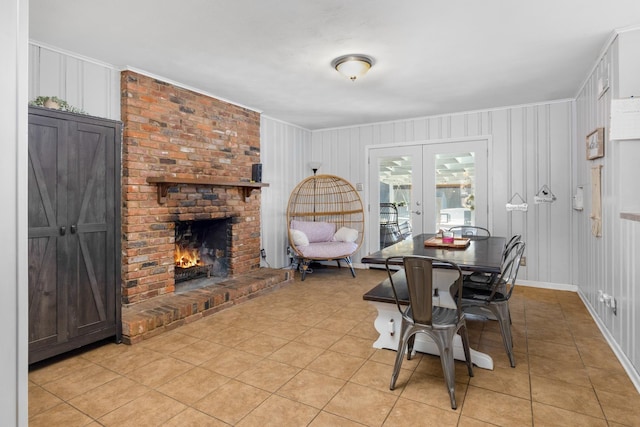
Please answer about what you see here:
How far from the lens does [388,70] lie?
11.2 feet

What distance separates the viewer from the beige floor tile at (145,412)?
1.85 meters

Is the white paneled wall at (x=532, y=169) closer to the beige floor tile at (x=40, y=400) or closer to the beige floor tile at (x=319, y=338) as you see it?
the beige floor tile at (x=319, y=338)

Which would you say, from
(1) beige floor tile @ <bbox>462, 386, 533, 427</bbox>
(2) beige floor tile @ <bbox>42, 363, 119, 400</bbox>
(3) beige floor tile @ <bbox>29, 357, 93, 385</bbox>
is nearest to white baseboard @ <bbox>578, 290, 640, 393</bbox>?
(1) beige floor tile @ <bbox>462, 386, 533, 427</bbox>

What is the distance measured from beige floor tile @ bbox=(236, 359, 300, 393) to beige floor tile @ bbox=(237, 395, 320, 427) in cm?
15

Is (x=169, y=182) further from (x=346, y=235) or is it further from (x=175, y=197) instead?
(x=346, y=235)

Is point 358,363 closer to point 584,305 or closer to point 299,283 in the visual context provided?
point 299,283

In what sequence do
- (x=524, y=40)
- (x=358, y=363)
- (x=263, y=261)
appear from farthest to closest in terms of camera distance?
(x=263, y=261) < (x=524, y=40) < (x=358, y=363)

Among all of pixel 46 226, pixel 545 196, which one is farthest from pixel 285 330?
pixel 545 196

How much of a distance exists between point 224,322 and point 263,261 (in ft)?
6.20

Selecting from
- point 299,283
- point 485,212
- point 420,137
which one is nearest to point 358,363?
point 299,283

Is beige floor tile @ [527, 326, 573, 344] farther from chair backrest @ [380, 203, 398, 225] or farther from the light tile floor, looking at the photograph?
chair backrest @ [380, 203, 398, 225]

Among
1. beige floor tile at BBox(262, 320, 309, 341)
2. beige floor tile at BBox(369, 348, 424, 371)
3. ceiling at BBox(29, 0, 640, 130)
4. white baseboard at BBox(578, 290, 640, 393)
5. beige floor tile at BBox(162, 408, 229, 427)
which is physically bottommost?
beige floor tile at BBox(162, 408, 229, 427)

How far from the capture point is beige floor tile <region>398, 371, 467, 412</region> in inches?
79.7

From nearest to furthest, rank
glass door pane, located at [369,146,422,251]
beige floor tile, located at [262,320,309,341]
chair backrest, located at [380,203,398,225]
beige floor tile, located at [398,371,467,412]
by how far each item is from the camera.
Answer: beige floor tile, located at [398,371,467,412], beige floor tile, located at [262,320,309,341], glass door pane, located at [369,146,422,251], chair backrest, located at [380,203,398,225]
